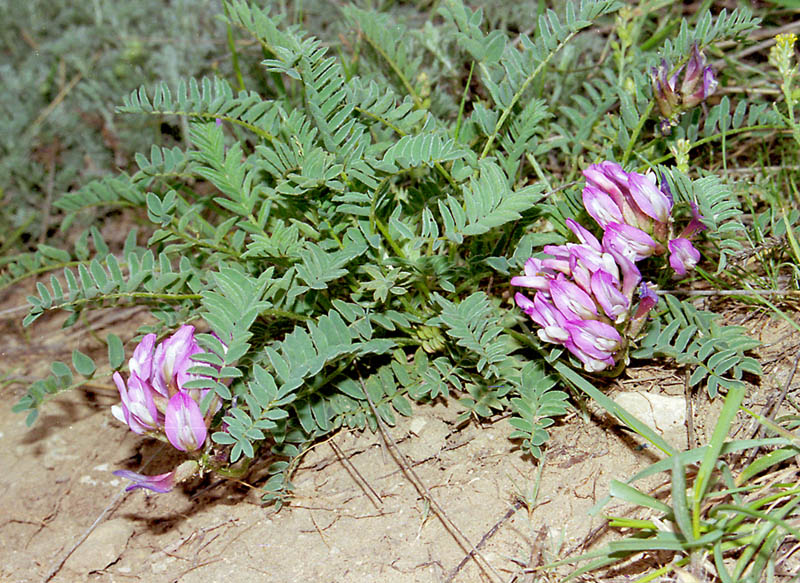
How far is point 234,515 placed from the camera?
1.83 metres

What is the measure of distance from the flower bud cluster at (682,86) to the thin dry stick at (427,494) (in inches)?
39.9

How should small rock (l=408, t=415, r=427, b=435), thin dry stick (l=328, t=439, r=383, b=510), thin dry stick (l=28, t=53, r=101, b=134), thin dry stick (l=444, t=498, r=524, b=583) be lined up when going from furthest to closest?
thin dry stick (l=28, t=53, r=101, b=134)
small rock (l=408, t=415, r=427, b=435)
thin dry stick (l=328, t=439, r=383, b=510)
thin dry stick (l=444, t=498, r=524, b=583)

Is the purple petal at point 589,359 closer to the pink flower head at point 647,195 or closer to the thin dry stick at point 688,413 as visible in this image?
the thin dry stick at point 688,413

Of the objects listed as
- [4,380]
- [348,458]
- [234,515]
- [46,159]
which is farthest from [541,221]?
[46,159]

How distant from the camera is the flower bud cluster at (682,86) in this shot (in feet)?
6.11

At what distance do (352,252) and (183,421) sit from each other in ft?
1.68

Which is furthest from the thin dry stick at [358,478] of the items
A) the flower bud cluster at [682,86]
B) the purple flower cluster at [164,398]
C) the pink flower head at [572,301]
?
the flower bud cluster at [682,86]

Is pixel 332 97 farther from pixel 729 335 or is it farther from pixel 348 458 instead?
pixel 729 335

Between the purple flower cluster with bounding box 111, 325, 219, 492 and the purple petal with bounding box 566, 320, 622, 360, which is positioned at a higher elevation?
the purple flower cluster with bounding box 111, 325, 219, 492

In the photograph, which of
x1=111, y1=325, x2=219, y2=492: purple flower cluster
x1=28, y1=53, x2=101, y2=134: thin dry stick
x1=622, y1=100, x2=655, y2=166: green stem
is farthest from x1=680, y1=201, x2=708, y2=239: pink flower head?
x1=28, y1=53, x2=101, y2=134: thin dry stick

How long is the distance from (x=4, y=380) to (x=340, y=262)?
4.57 ft

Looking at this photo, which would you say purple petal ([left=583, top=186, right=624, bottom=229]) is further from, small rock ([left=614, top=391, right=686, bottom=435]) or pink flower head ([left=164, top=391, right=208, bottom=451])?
pink flower head ([left=164, top=391, right=208, bottom=451])

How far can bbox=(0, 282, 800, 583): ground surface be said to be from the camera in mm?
1606

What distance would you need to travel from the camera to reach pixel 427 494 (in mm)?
1711
